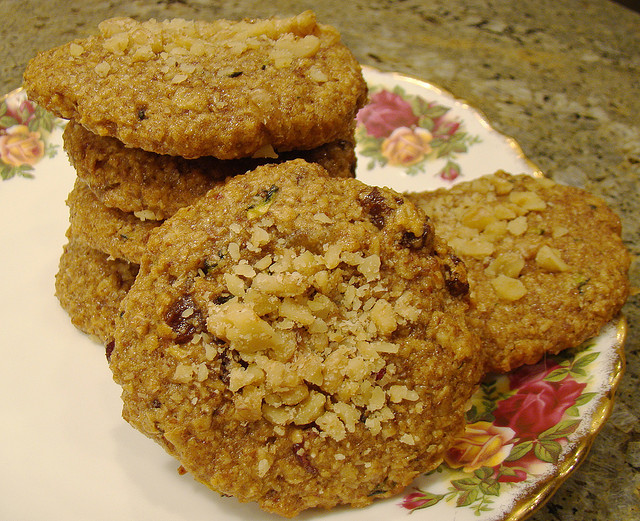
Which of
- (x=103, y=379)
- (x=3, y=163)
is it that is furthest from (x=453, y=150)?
(x=3, y=163)

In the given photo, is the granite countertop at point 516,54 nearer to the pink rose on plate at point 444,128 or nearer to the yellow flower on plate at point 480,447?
the pink rose on plate at point 444,128

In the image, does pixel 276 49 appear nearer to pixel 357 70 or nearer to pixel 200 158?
pixel 357 70

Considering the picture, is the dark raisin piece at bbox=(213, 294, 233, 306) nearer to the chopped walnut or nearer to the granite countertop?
the chopped walnut

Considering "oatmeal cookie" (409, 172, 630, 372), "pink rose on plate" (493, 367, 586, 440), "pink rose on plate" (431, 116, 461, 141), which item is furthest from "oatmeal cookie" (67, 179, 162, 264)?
"pink rose on plate" (431, 116, 461, 141)

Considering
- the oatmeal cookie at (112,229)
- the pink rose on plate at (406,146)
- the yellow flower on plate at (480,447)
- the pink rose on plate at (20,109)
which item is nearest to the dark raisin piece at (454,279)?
the yellow flower on plate at (480,447)

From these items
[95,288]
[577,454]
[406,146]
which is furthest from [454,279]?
[406,146]

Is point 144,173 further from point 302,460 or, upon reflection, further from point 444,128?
point 444,128
